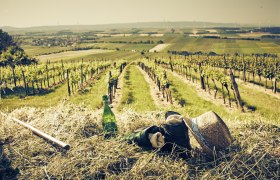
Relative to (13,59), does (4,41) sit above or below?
above

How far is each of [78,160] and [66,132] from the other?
2.84ft

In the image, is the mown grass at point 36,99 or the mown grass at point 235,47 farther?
the mown grass at point 235,47

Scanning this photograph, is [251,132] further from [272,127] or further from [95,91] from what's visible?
[95,91]

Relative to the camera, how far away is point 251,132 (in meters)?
4.43

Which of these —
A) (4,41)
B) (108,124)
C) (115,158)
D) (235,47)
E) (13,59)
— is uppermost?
(4,41)

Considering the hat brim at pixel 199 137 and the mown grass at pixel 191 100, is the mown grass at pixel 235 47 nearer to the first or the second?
the mown grass at pixel 191 100

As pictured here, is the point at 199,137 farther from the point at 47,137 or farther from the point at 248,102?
the point at 248,102

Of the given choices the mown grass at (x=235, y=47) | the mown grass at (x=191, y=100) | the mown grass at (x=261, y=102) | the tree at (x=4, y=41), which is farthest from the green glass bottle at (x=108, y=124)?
the mown grass at (x=235, y=47)

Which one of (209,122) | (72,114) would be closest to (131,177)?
(209,122)

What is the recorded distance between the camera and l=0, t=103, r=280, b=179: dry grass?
11.9 feet

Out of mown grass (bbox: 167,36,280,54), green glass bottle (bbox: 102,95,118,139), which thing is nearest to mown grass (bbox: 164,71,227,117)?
green glass bottle (bbox: 102,95,118,139)

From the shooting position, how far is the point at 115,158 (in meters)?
3.84

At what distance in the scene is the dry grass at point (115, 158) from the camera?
362cm

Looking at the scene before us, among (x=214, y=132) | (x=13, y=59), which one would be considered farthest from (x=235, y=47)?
(x=214, y=132)
